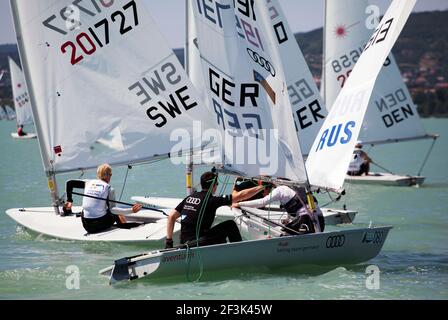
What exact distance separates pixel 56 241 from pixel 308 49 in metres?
144

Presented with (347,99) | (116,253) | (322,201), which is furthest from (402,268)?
(322,201)

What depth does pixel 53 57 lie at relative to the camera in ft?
41.0

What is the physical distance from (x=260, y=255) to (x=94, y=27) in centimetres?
429

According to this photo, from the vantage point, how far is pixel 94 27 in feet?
41.5

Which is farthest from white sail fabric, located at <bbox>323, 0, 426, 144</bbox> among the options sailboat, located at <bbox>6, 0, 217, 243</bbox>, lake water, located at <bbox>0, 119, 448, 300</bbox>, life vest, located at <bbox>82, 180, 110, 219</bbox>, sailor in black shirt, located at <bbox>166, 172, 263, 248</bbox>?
sailor in black shirt, located at <bbox>166, 172, 263, 248</bbox>

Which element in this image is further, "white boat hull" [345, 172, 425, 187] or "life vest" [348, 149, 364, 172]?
"life vest" [348, 149, 364, 172]

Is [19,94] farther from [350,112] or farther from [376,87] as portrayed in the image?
[350,112]

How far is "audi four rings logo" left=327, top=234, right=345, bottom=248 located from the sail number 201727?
14.1 ft

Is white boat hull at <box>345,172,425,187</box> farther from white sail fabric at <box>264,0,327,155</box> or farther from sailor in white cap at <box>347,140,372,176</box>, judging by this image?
white sail fabric at <box>264,0,327,155</box>

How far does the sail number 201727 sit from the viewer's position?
1248cm

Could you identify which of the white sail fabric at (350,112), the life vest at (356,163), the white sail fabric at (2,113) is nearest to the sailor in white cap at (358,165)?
the life vest at (356,163)

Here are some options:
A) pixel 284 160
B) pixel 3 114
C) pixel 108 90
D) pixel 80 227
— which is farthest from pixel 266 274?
pixel 3 114

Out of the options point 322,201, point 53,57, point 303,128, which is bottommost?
point 322,201
